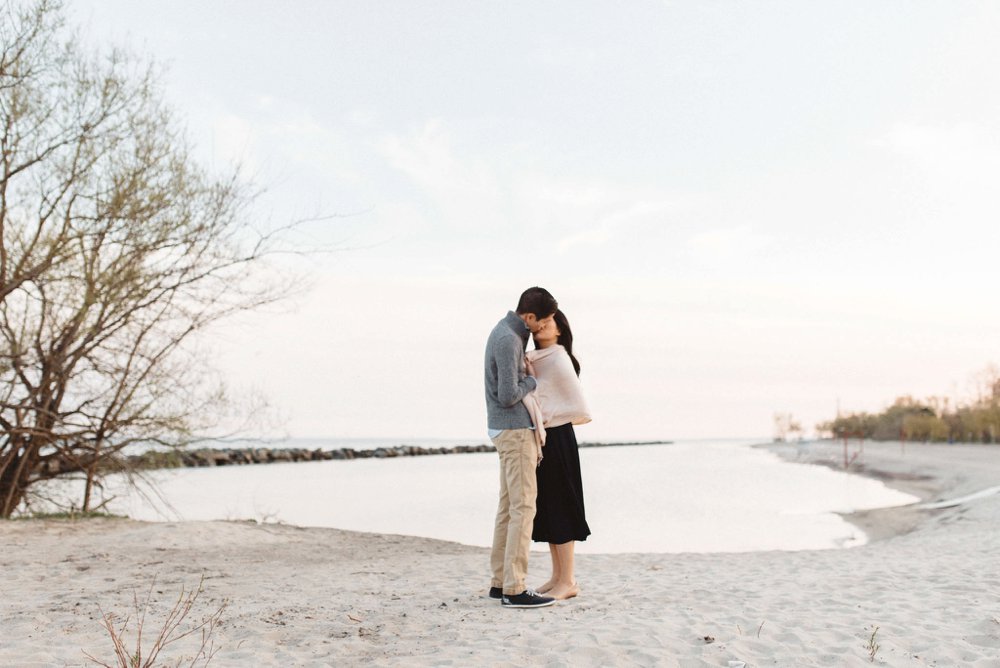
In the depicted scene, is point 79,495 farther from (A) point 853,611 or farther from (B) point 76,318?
(A) point 853,611

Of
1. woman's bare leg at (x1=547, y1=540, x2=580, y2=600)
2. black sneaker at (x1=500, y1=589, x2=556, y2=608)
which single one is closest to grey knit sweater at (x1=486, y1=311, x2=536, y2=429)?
woman's bare leg at (x1=547, y1=540, x2=580, y2=600)

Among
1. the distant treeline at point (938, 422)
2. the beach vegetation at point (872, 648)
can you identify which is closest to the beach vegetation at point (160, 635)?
the beach vegetation at point (872, 648)

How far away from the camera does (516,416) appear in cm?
531

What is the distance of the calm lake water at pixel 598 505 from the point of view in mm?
13578

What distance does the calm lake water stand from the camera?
13.6 meters

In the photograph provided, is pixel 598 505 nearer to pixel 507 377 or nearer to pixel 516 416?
pixel 516 416

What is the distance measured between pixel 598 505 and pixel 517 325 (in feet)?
50.5

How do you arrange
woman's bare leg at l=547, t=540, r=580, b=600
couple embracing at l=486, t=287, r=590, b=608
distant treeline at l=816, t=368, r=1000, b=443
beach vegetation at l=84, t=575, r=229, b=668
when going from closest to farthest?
beach vegetation at l=84, t=575, r=229, b=668, couple embracing at l=486, t=287, r=590, b=608, woman's bare leg at l=547, t=540, r=580, b=600, distant treeline at l=816, t=368, r=1000, b=443

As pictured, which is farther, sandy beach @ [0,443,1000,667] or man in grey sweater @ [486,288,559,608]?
man in grey sweater @ [486,288,559,608]

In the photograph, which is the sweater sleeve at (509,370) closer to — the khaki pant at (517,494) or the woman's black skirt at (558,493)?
the khaki pant at (517,494)

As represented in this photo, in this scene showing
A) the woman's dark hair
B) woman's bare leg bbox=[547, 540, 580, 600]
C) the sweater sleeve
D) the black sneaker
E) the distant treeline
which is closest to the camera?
the sweater sleeve

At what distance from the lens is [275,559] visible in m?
8.66

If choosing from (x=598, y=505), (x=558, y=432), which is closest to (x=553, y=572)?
(x=558, y=432)

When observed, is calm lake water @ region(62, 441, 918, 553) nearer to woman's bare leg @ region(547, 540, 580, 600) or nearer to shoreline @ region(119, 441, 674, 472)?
shoreline @ region(119, 441, 674, 472)
